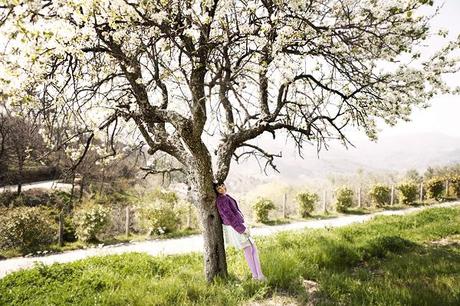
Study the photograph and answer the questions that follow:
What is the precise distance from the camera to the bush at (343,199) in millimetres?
25047

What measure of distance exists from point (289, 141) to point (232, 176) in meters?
68.4

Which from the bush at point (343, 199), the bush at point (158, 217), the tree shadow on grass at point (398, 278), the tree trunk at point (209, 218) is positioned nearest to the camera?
the tree shadow on grass at point (398, 278)

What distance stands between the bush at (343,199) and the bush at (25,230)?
1658 centimetres

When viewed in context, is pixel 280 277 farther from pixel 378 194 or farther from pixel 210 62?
pixel 378 194

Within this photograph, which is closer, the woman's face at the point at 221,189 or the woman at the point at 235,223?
the woman at the point at 235,223

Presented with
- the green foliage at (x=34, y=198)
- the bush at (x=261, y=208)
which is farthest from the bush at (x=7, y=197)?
the bush at (x=261, y=208)

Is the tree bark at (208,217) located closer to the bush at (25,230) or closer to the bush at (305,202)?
the bush at (25,230)

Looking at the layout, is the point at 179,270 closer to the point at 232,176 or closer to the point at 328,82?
the point at 328,82

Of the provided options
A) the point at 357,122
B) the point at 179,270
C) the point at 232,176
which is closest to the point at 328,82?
the point at 357,122

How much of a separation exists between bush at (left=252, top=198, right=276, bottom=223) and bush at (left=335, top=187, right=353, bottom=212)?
5563 millimetres

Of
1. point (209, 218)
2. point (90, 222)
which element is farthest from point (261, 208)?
point (209, 218)

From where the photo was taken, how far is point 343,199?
2505 cm

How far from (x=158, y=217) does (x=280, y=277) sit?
39.1ft

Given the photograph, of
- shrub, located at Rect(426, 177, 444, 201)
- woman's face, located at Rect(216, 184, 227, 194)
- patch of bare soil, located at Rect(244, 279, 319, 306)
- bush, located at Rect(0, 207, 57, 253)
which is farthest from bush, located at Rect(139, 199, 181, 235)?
shrub, located at Rect(426, 177, 444, 201)
